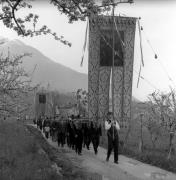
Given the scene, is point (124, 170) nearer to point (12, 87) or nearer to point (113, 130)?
point (113, 130)

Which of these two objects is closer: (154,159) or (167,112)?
(154,159)

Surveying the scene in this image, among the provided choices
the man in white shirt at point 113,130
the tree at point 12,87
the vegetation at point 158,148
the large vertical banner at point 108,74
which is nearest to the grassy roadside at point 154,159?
the vegetation at point 158,148

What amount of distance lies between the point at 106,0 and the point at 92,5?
250 millimetres

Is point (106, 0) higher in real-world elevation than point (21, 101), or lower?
higher

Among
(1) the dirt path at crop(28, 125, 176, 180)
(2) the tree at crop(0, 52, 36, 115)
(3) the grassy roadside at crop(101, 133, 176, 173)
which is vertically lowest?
(1) the dirt path at crop(28, 125, 176, 180)

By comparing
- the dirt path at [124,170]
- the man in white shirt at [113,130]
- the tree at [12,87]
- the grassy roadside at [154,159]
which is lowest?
the dirt path at [124,170]

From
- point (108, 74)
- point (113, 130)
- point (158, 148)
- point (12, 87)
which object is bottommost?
point (158, 148)

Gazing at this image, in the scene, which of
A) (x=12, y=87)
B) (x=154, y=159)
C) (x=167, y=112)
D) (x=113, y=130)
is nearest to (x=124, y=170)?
(x=113, y=130)

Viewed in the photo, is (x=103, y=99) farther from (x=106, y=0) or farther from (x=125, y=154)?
(x=106, y=0)

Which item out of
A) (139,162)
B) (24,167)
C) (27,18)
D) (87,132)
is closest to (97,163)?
(139,162)

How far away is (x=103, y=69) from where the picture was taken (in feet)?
115

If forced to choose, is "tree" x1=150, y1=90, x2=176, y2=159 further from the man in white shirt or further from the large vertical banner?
the large vertical banner

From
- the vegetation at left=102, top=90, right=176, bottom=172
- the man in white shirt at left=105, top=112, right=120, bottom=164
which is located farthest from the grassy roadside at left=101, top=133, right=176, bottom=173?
the man in white shirt at left=105, top=112, right=120, bottom=164

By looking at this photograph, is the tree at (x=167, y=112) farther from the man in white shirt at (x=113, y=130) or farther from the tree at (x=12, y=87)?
the tree at (x=12, y=87)
